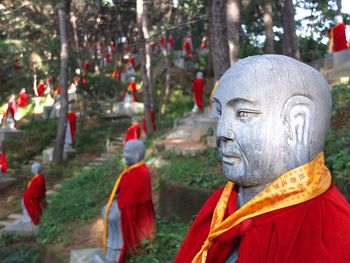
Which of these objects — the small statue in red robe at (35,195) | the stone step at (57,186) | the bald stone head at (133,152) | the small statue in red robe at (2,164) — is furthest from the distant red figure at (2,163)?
the bald stone head at (133,152)

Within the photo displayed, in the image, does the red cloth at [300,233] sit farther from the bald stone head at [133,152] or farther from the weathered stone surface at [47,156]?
the weathered stone surface at [47,156]

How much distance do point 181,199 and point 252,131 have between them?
571 centimetres

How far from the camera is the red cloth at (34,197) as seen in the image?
938 cm

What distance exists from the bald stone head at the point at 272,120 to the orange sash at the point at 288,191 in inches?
1.5

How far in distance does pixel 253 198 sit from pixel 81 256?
16.7 feet

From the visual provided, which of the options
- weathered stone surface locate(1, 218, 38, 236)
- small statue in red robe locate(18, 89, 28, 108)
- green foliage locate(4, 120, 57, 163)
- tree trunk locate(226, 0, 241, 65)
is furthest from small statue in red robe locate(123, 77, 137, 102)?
tree trunk locate(226, 0, 241, 65)

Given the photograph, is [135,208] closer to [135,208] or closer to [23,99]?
[135,208]

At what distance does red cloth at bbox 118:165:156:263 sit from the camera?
5391 millimetres

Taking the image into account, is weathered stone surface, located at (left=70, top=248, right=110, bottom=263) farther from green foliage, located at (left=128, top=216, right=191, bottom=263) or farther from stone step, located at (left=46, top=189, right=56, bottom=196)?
stone step, located at (left=46, top=189, right=56, bottom=196)

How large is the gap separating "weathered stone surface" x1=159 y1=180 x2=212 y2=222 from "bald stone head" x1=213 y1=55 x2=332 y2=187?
508 centimetres

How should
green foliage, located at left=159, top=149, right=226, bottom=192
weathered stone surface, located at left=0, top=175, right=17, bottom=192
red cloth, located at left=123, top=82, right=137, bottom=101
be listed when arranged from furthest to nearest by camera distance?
red cloth, located at left=123, top=82, right=137, bottom=101 → weathered stone surface, located at left=0, top=175, right=17, bottom=192 → green foliage, located at left=159, top=149, right=226, bottom=192

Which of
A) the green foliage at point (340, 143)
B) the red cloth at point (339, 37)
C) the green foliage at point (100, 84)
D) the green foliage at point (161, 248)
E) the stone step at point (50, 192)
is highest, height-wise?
the red cloth at point (339, 37)

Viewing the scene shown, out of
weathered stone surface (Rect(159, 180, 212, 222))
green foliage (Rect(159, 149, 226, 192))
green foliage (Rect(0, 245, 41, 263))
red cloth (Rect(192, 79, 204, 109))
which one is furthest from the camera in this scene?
red cloth (Rect(192, 79, 204, 109))

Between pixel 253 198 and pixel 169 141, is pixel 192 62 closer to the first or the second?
pixel 169 141
